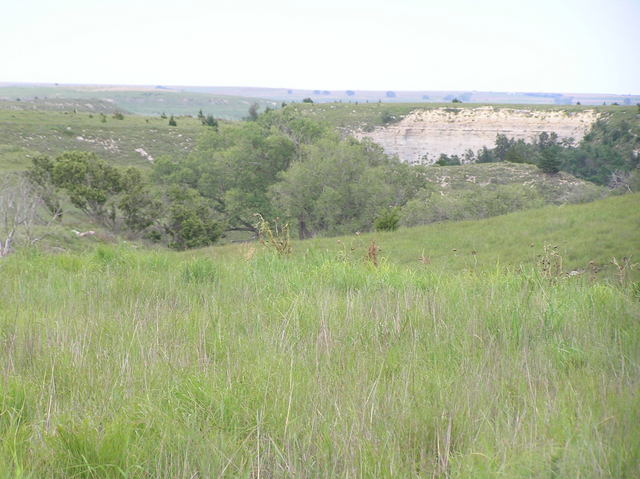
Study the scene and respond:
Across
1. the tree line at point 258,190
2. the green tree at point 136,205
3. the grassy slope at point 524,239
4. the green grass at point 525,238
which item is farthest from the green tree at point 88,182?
the green grass at point 525,238

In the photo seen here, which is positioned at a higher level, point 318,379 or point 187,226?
point 318,379

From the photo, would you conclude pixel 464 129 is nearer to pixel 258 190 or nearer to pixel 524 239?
pixel 258 190

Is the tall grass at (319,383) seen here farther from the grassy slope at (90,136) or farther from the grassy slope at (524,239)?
the grassy slope at (90,136)

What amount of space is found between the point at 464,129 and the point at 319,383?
9755cm

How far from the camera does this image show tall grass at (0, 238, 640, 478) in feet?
6.88

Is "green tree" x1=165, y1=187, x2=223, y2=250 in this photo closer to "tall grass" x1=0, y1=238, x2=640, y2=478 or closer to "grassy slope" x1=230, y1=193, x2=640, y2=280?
"grassy slope" x1=230, y1=193, x2=640, y2=280

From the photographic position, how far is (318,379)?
2.75 metres

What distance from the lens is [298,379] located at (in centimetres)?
275

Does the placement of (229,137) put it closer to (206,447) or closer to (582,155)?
(206,447)

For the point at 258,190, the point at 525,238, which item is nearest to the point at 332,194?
the point at 258,190

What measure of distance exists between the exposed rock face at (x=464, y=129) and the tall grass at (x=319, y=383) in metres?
84.1

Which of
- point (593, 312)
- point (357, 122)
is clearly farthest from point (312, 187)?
point (357, 122)

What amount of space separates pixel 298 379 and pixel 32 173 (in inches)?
1231

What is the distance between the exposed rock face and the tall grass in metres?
A: 84.1
